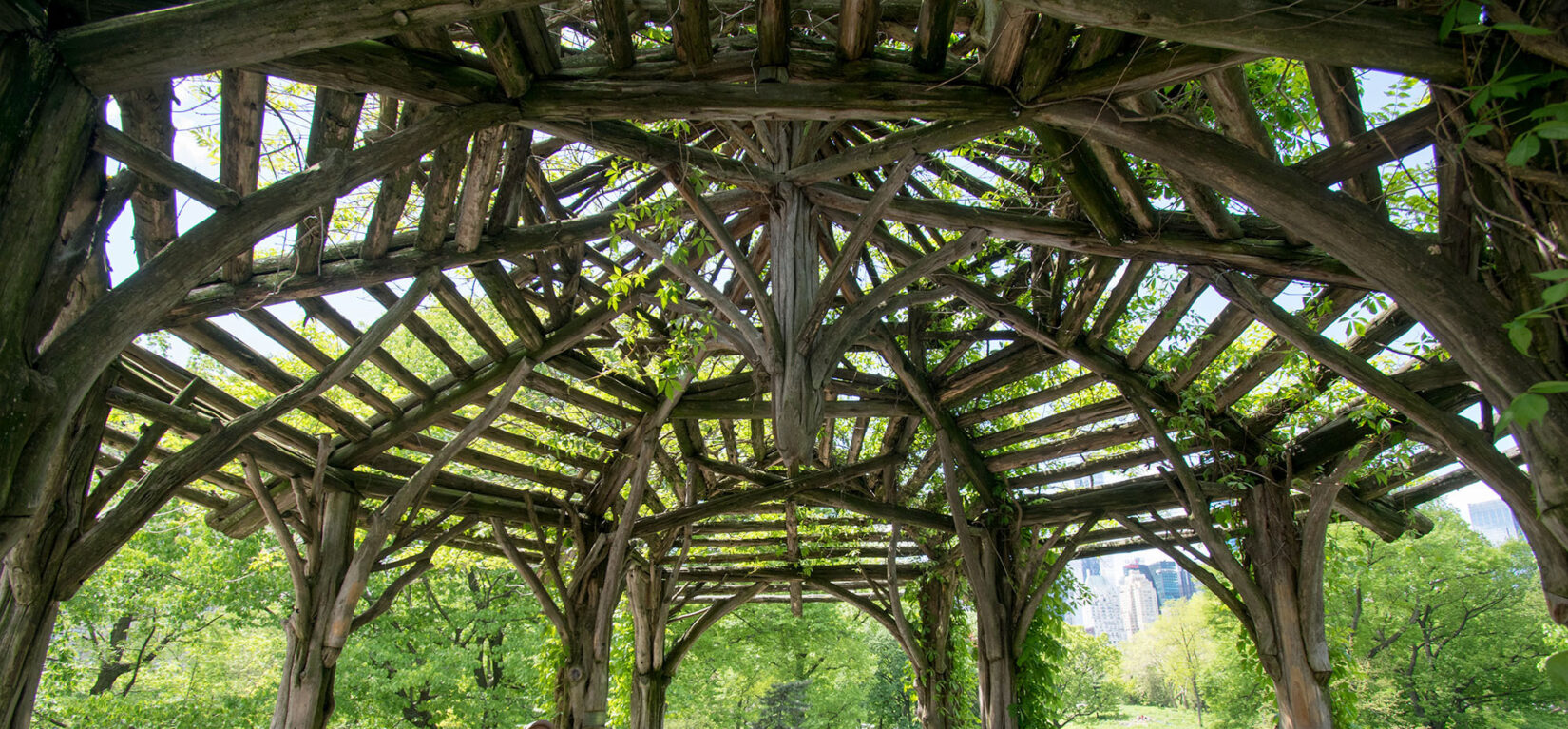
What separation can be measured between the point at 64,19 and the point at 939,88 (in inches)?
97.3

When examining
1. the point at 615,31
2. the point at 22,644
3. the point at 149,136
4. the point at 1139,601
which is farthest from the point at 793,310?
the point at 1139,601

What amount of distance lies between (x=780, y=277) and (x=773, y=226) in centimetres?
32

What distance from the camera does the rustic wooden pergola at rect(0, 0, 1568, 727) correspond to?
200 centimetres

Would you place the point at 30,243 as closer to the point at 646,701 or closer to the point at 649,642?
the point at 649,642

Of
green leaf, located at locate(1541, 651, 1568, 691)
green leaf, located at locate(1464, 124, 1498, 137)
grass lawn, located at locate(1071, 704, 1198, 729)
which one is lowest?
grass lawn, located at locate(1071, 704, 1198, 729)

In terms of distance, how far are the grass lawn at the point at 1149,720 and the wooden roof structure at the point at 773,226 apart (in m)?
23.7

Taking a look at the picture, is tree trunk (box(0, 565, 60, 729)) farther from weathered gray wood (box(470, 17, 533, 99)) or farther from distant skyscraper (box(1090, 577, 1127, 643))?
distant skyscraper (box(1090, 577, 1127, 643))

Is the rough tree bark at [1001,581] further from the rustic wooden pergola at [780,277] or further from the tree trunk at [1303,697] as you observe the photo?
the tree trunk at [1303,697]

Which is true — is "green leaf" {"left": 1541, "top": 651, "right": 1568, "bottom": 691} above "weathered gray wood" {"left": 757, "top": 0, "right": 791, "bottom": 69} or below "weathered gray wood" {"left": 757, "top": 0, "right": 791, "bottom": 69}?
below

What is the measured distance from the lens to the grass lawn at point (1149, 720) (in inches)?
1050

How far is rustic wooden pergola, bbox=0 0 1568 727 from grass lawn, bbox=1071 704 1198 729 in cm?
2325

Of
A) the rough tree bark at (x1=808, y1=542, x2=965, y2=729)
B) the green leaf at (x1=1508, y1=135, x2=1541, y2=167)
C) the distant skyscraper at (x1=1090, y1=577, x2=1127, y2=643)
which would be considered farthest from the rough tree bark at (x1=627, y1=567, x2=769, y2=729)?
the distant skyscraper at (x1=1090, y1=577, x2=1127, y2=643)

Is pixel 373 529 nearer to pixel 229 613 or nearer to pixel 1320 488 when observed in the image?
pixel 1320 488

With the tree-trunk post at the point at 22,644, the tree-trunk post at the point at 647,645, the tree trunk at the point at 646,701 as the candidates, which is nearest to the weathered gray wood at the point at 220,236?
the tree-trunk post at the point at 22,644
